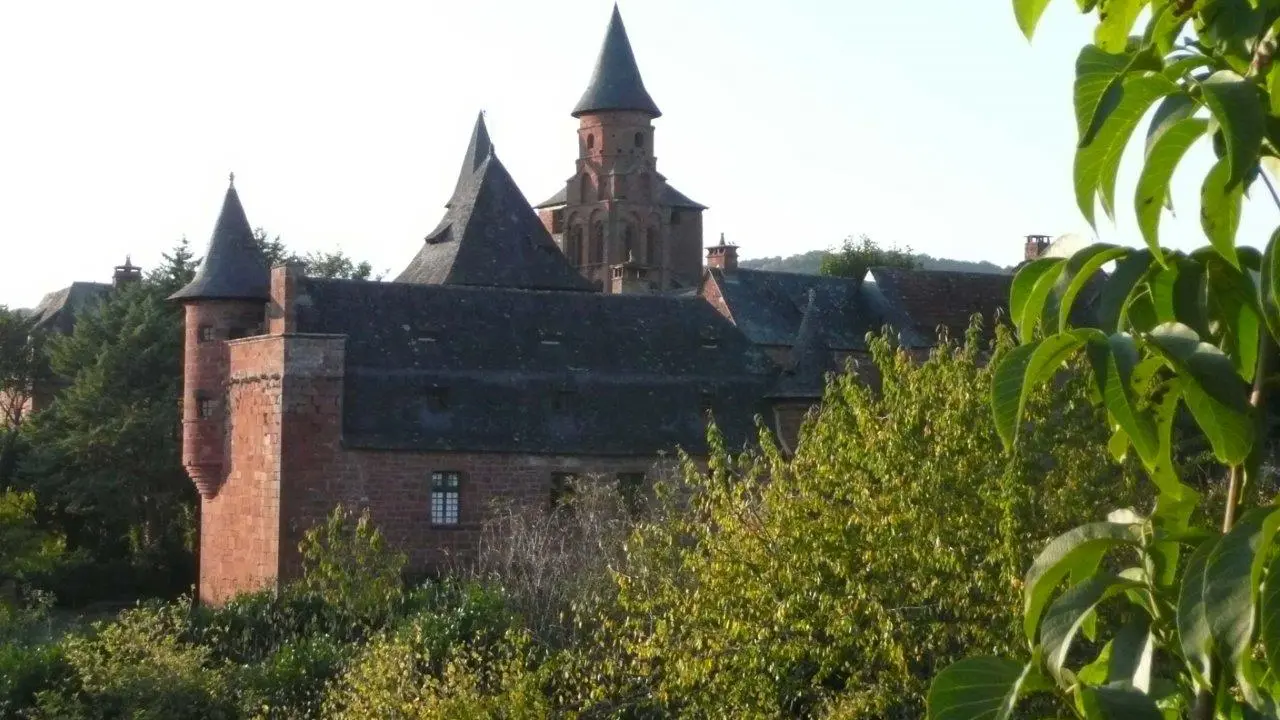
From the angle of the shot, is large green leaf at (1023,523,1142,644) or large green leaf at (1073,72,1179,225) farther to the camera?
large green leaf at (1023,523,1142,644)

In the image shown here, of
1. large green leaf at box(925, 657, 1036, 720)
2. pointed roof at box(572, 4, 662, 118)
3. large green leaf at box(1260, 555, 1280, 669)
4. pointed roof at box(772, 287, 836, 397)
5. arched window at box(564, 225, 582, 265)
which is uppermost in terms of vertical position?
pointed roof at box(572, 4, 662, 118)

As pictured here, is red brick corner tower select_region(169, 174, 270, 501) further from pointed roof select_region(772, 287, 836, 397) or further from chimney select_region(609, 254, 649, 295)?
chimney select_region(609, 254, 649, 295)

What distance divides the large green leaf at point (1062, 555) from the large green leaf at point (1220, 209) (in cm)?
44

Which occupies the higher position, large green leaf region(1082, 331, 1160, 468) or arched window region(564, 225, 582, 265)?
arched window region(564, 225, 582, 265)

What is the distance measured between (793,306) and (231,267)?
1492cm

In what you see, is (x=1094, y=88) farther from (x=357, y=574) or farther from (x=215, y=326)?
(x=215, y=326)

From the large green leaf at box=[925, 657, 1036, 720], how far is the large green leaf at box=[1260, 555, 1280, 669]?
367 mm

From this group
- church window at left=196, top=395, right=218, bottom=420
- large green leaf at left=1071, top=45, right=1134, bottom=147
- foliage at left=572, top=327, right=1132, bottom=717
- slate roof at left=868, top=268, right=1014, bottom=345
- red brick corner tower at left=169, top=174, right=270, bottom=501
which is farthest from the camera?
slate roof at left=868, top=268, right=1014, bottom=345

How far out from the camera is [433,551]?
124ft

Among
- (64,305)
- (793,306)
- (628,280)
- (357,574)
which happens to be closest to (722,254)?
(628,280)

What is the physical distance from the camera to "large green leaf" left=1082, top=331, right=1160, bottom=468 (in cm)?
219

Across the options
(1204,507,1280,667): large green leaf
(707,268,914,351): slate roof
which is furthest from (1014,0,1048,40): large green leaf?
(707,268,914,351): slate roof

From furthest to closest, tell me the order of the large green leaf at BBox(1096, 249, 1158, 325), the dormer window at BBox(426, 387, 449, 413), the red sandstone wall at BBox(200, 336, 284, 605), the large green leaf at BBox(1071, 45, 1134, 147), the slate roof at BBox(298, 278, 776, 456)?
the dormer window at BBox(426, 387, 449, 413), the slate roof at BBox(298, 278, 776, 456), the red sandstone wall at BBox(200, 336, 284, 605), the large green leaf at BBox(1096, 249, 1158, 325), the large green leaf at BBox(1071, 45, 1134, 147)

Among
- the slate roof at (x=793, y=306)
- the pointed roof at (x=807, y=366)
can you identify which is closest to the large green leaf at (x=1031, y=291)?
the pointed roof at (x=807, y=366)
